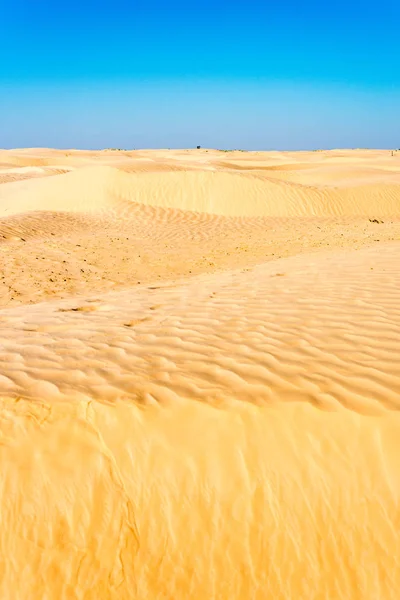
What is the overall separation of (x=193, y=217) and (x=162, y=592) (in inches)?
631

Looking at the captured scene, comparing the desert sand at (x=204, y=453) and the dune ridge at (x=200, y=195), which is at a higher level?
the dune ridge at (x=200, y=195)

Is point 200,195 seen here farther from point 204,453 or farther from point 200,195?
point 204,453

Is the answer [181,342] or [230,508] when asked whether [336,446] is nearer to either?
[230,508]

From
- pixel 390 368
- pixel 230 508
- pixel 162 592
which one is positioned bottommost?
pixel 162 592

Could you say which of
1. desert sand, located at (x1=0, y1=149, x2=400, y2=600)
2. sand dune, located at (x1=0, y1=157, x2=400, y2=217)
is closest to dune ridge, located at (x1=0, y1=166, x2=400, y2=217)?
sand dune, located at (x1=0, y1=157, x2=400, y2=217)

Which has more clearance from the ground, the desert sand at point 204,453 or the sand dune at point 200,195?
the sand dune at point 200,195

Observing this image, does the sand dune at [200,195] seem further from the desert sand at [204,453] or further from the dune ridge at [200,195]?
the desert sand at [204,453]

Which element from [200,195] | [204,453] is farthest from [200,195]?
[204,453]

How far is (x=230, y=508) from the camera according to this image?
2.95 meters

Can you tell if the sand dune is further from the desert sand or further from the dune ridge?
the desert sand

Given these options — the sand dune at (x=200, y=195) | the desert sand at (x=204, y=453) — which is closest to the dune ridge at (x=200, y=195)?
the sand dune at (x=200, y=195)

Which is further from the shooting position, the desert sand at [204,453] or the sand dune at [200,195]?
the sand dune at [200,195]

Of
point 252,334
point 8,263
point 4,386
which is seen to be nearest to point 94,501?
point 4,386

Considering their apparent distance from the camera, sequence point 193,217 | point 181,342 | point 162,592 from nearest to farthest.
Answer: point 162,592
point 181,342
point 193,217
